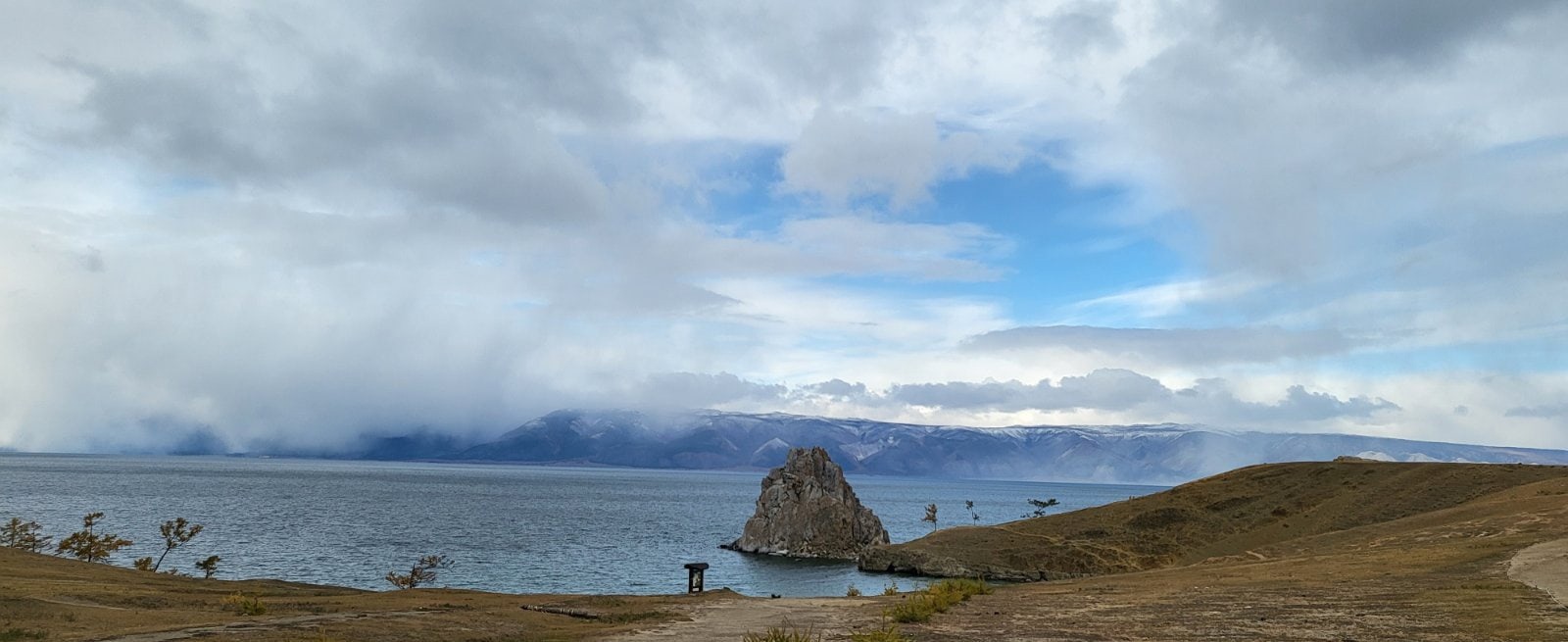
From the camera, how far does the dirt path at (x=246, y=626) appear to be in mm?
18375

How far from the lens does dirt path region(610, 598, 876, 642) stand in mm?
22078

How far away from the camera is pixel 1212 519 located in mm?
77812

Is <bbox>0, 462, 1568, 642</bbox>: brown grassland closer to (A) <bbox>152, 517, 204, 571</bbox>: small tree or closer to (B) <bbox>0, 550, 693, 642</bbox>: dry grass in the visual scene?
(B) <bbox>0, 550, 693, 642</bbox>: dry grass

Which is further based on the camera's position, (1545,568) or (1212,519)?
(1212,519)

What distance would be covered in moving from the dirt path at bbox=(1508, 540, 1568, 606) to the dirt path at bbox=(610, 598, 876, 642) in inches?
705

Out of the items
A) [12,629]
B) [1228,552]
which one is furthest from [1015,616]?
[1228,552]

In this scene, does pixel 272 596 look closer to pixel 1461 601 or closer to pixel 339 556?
pixel 1461 601

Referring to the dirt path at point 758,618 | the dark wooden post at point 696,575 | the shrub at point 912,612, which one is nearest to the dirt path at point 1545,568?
the shrub at point 912,612

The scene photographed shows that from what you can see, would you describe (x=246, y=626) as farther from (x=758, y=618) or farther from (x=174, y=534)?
(x=174, y=534)

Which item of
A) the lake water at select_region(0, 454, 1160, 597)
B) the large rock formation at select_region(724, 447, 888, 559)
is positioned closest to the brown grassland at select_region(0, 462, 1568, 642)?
the lake water at select_region(0, 454, 1160, 597)

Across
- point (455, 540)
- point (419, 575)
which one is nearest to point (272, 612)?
point (419, 575)

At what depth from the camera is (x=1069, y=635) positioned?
20.6 m

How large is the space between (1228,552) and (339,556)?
260ft

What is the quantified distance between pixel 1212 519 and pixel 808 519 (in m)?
51.3
